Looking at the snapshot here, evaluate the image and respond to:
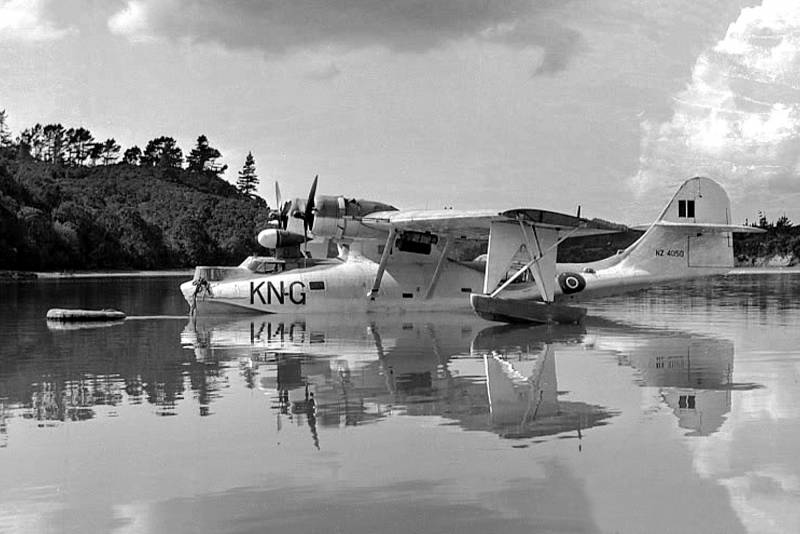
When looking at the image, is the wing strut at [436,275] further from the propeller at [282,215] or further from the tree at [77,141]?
the tree at [77,141]

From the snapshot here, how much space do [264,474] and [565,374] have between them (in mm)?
5931

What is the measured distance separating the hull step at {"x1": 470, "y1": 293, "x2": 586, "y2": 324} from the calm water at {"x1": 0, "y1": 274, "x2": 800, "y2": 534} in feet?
14.2

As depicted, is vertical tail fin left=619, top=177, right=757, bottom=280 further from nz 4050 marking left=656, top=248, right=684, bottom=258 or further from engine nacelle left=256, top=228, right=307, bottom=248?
engine nacelle left=256, top=228, right=307, bottom=248

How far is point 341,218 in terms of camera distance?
891 inches

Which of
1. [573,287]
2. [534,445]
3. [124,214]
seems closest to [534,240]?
Result: [573,287]

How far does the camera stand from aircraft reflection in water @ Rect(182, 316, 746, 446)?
8609 millimetres

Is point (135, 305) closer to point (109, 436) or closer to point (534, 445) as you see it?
point (109, 436)

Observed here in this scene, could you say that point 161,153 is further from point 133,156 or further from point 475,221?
point 475,221

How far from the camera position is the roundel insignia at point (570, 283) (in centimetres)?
2317

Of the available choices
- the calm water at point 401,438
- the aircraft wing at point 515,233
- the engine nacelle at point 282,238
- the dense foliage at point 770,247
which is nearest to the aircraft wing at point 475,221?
the aircraft wing at point 515,233

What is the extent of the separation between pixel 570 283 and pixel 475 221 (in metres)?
4.09

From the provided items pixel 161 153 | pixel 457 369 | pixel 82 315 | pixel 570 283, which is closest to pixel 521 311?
pixel 570 283

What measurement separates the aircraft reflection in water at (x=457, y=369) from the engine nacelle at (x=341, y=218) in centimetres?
327

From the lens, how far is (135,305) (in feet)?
94.4
